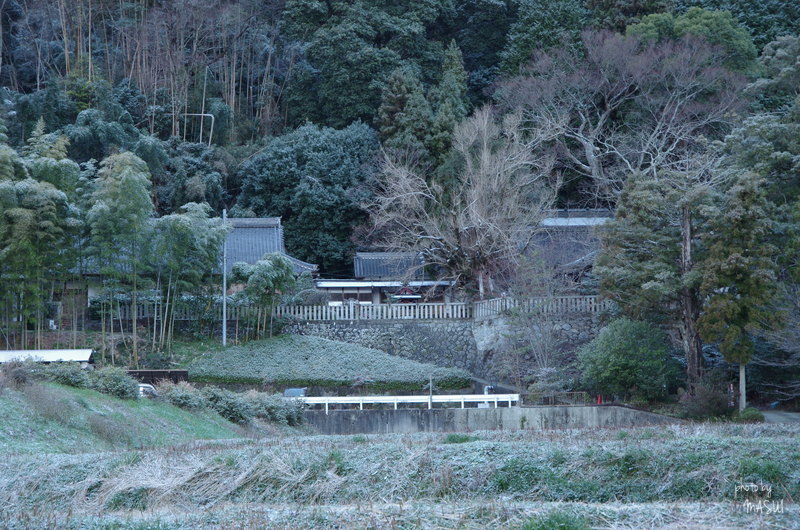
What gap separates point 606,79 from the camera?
119ft

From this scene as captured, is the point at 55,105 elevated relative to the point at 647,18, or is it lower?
lower

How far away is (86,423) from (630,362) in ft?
47.0

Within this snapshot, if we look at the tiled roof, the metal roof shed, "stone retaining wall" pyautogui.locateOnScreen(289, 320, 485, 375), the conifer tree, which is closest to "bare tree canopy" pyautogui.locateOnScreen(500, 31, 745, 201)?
the tiled roof

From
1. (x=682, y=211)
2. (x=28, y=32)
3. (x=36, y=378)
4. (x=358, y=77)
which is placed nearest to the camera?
(x=36, y=378)

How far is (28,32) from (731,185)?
4060cm

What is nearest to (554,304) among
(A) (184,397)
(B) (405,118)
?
(A) (184,397)

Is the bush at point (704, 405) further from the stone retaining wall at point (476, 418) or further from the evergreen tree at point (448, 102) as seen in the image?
the evergreen tree at point (448, 102)

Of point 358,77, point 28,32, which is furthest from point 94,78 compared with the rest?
point 358,77

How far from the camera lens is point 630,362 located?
24.1 metres

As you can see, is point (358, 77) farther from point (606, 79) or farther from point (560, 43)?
point (606, 79)

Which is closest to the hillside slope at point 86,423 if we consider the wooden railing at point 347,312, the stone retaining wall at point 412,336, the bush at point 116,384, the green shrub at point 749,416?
the bush at point 116,384

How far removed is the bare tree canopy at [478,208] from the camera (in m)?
32.4

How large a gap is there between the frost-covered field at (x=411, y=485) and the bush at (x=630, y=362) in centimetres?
1209

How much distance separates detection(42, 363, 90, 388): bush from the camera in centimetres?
2102
